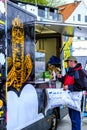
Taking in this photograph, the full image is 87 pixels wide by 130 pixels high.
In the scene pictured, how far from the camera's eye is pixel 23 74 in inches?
251

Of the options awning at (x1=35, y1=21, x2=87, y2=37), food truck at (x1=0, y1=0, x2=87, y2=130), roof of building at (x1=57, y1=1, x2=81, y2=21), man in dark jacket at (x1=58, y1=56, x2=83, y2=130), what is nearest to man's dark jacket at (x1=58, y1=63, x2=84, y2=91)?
man in dark jacket at (x1=58, y1=56, x2=83, y2=130)

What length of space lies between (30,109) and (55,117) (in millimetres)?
2158

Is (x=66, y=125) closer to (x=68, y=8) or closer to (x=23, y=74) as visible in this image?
(x=23, y=74)

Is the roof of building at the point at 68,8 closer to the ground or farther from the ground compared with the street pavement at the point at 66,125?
farther from the ground

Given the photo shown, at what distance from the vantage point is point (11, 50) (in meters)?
5.93

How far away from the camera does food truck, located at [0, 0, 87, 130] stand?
17.9 ft

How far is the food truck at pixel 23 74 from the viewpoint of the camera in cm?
546

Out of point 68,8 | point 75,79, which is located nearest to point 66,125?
point 75,79

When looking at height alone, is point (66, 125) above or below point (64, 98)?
below

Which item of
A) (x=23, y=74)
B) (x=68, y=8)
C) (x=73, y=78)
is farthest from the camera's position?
(x=68, y=8)

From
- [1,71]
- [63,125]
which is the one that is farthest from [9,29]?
[63,125]

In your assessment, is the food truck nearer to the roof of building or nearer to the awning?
the awning

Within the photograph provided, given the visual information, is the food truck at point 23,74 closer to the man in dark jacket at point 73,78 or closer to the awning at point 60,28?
the awning at point 60,28

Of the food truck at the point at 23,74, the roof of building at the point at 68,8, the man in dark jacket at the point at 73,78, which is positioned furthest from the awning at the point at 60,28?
the roof of building at the point at 68,8
